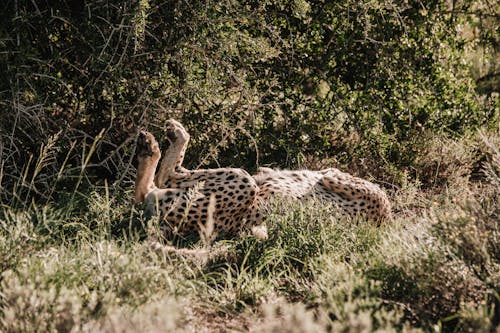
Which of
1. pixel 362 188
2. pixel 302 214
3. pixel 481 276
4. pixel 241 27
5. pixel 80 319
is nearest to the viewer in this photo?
pixel 80 319

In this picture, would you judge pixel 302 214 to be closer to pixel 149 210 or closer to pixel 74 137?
pixel 149 210

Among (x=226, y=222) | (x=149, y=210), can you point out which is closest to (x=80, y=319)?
(x=149, y=210)

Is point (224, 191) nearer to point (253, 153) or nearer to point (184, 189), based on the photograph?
point (184, 189)

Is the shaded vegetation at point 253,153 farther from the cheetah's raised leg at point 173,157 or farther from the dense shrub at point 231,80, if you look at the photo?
the cheetah's raised leg at point 173,157

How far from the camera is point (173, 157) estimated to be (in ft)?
15.3

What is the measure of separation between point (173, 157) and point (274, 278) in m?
1.25

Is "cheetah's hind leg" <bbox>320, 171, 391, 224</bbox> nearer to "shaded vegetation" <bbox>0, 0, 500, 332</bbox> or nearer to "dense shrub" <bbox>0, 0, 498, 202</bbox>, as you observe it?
"shaded vegetation" <bbox>0, 0, 500, 332</bbox>

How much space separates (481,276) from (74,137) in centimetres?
306

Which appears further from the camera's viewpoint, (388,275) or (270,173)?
(270,173)

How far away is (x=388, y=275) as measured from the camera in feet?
11.7

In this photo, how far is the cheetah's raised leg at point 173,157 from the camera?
462cm

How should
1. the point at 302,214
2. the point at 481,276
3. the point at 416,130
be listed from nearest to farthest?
the point at 481,276
the point at 302,214
the point at 416,130

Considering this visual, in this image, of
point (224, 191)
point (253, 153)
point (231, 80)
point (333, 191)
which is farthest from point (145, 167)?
point (253, 153)

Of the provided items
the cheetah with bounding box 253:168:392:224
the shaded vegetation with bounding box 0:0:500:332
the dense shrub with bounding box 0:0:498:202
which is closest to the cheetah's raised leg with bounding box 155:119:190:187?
the shaded vegetation with bounding box 0:0:500:332
